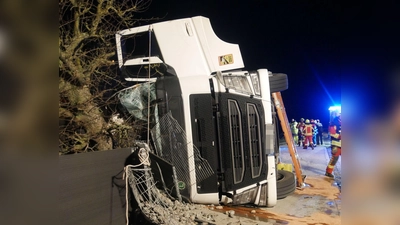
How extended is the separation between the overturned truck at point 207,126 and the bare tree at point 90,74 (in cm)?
68

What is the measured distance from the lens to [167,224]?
3.84 m

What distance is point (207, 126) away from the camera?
166 inches

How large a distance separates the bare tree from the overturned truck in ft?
2.23

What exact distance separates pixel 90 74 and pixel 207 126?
189cm

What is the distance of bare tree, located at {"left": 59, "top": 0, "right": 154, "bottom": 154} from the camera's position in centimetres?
395

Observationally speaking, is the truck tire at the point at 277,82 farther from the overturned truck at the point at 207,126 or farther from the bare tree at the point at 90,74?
the bare tree at the point at 90,74

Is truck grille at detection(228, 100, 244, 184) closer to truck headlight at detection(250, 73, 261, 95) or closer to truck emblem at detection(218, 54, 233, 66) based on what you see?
truck headlight at detection(250, 73, 261, 95)

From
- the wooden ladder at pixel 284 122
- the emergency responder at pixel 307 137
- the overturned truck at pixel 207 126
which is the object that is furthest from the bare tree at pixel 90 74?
the emergency responder at pixel 307 137

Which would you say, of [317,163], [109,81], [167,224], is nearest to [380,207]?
[167,224]

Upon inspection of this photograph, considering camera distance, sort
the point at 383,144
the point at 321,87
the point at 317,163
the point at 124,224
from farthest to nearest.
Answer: the point at 321,87
the point at 317,163
the point at 124,224
the point at 383,144

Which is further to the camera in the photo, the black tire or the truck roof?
the black tire

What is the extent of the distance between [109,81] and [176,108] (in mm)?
1264

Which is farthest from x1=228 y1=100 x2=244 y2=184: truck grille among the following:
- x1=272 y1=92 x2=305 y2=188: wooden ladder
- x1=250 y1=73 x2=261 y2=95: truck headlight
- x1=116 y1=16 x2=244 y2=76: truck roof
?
x1=272 y1=92 x2=305 y2=188: wooden ladder

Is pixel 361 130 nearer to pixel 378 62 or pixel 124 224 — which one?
pixel 378 62
